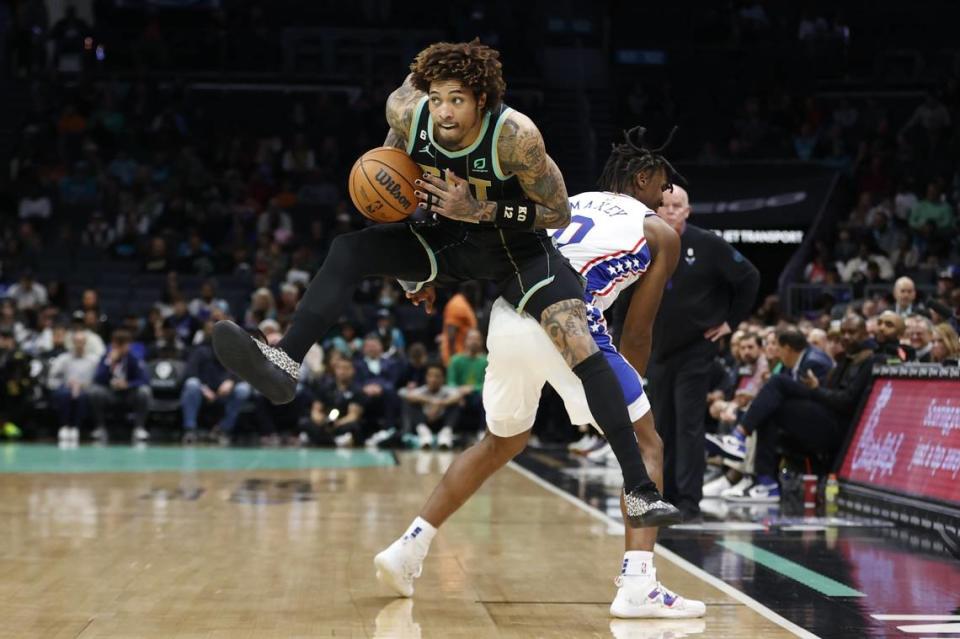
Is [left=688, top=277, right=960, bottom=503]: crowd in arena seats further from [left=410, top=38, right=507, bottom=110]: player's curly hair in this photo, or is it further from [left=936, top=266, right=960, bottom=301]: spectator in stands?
[left=410, top=38, right=507, bottom=110]: player's curly hair

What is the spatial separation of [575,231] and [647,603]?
1.34 m

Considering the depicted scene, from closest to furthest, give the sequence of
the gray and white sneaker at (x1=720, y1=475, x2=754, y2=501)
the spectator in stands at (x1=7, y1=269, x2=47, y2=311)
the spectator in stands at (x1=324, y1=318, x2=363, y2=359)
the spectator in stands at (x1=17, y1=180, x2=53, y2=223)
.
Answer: the gray and white sneaker at (x1=720, y1=475, x2=754, y2=501) → the spectator in stands at (x1=324, y1=318, x2=363, y2=359) → the spectator in stands at (x1=7, y1=269, x2=47, y2=311) → the spectator in stands at (x1=17, y1=180, x2=53, y2=223)

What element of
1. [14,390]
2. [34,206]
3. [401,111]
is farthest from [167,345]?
[401,111]

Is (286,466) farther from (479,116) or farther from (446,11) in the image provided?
(446,11)

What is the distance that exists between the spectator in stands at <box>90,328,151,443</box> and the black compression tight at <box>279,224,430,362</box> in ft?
36.8

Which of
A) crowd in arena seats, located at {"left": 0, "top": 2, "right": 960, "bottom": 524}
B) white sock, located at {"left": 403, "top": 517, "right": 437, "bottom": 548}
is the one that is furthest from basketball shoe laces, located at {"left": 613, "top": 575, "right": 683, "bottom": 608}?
crowd in arena seats, located at {"left": 0, "top": 2, "right": 960, "bottom": 524}

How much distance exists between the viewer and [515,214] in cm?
449

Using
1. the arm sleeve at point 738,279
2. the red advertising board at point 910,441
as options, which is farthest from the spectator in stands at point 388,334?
the arm sleeve at point 738,279

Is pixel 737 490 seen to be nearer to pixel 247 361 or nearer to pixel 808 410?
pixel 808 410

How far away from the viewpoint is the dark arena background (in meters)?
5.29

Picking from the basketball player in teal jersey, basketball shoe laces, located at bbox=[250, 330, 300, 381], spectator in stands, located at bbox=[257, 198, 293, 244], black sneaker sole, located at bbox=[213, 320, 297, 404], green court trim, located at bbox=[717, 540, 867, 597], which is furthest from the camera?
spectator in stands, located at bbox=[257, 198, 293, 244]

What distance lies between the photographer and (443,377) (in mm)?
15148

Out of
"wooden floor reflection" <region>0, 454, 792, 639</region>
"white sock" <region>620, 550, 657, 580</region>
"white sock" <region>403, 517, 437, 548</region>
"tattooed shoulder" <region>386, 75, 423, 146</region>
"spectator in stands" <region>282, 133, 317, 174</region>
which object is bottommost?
"wooden floor reflection" <region>0, 454, 792, 639</region>

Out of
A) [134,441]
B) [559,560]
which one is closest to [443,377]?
[134,441]
